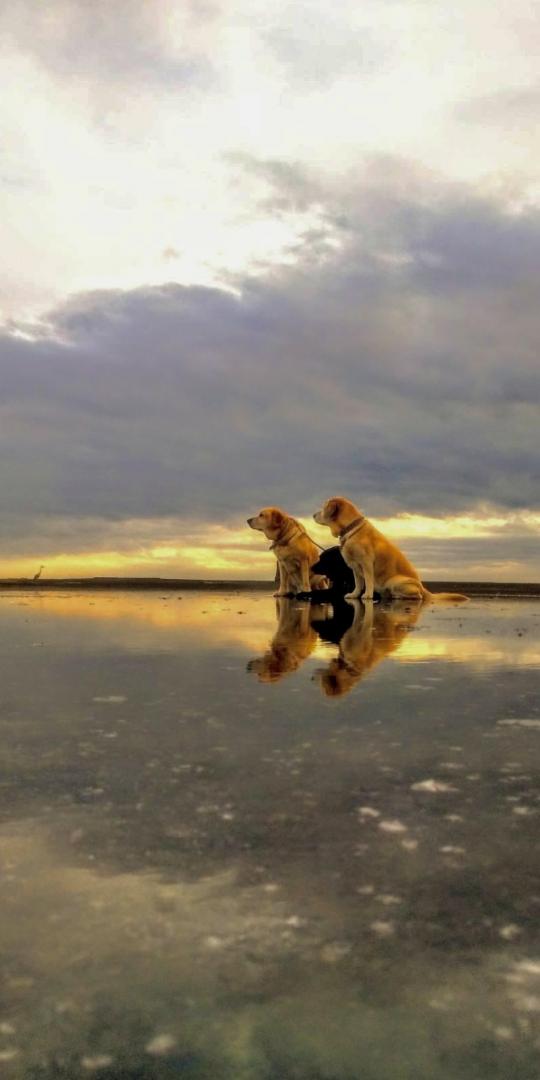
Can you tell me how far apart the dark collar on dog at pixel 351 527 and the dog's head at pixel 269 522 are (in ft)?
7.16

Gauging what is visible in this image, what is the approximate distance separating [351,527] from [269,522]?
2.57 meters

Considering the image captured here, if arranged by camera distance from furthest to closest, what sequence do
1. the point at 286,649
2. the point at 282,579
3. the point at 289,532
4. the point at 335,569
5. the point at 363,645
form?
the point at 282,579 < the point at 335,569 < the point at 289,532 < the point at 363,645 < the point at 286,649

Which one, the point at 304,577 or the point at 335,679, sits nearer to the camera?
the point at 335,679

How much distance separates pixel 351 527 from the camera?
16891 millimetres

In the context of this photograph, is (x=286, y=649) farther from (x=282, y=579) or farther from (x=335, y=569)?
(x=282, y=579)

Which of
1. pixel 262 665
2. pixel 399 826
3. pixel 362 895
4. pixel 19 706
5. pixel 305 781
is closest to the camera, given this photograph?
pixel 362 895

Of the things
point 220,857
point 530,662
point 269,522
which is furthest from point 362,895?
point 269,522

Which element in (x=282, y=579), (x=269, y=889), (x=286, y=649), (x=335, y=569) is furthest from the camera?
(x=282, y=579)

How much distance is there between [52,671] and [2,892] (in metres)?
4.53

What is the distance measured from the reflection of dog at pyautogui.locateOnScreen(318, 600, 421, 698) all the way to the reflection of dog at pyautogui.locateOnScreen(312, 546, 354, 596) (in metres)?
3.62

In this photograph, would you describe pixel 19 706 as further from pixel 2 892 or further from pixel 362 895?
pixel 362 895

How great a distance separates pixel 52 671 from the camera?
6582mm

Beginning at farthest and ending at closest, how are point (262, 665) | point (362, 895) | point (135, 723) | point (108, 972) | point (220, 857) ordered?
point (262, 665) → point (135, 723) → point (220, 857) → point (362, 895) → point (108, 972)

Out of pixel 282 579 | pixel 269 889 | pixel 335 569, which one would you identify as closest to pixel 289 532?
pixel 335 569
